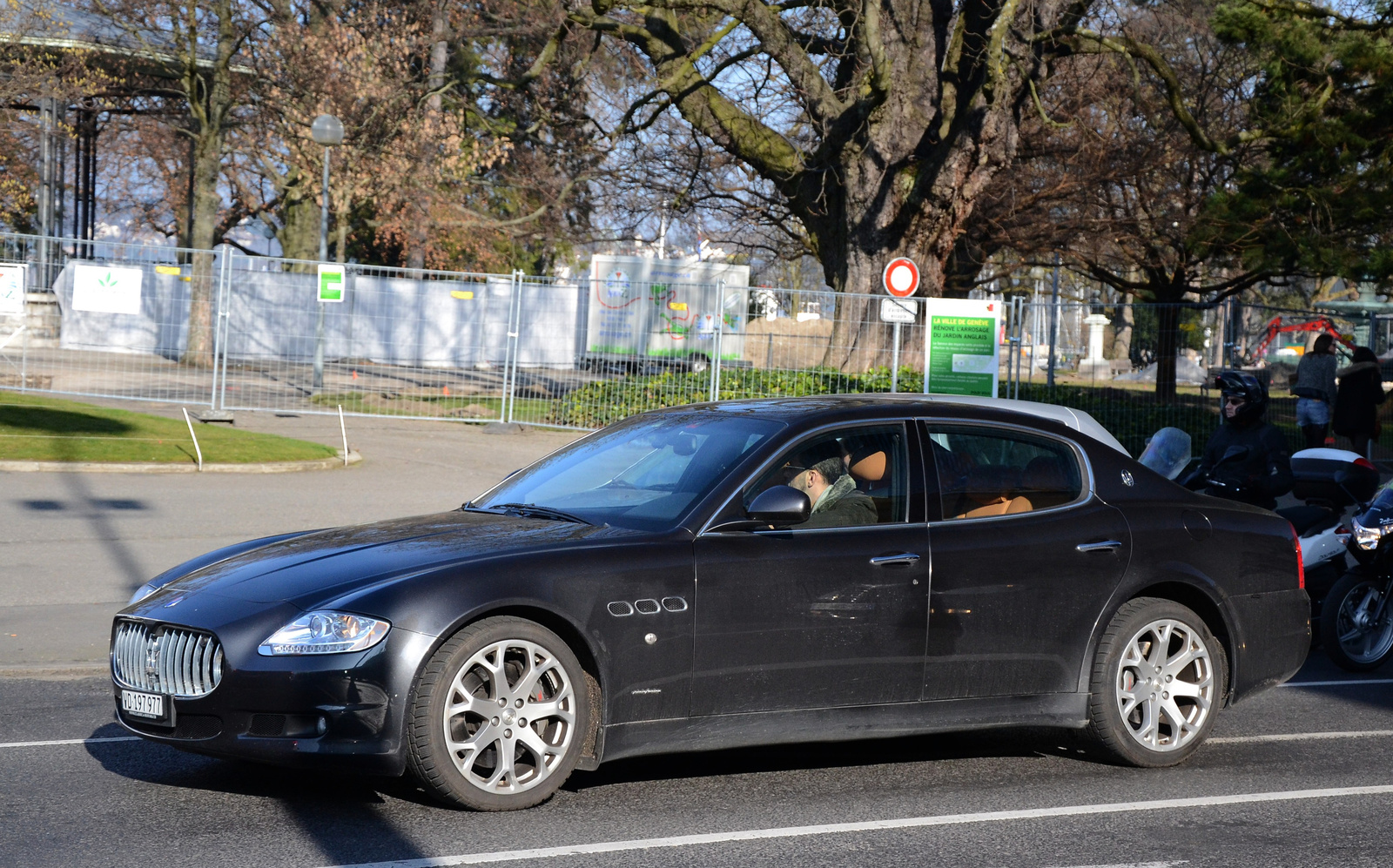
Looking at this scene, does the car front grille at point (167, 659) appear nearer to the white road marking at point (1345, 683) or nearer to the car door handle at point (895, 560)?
the car door handle at point (895, 560)

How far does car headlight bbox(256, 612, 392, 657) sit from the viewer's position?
4.85 m

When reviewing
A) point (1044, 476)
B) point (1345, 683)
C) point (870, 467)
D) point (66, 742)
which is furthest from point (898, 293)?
point (66, 742)

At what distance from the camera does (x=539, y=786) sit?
203 inches

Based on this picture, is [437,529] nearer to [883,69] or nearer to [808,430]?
[808,430]

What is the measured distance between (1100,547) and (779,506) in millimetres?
1629

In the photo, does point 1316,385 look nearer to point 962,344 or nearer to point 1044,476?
point 962,344

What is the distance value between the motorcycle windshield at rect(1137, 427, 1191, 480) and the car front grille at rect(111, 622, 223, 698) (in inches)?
250

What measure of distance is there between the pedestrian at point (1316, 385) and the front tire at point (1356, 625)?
9.98m

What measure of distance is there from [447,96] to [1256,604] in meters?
32.5

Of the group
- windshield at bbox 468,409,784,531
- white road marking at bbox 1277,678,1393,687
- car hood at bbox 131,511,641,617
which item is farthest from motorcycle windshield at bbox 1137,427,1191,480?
car hood at bbox 131,511,641,617

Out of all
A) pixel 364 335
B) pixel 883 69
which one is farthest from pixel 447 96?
pixel 883 69

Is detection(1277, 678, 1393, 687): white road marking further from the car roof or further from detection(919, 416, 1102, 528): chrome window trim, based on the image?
detection(919, 416, 1102, 528): chrome window trim

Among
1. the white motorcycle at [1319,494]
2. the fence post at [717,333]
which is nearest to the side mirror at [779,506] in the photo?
the white motorcycle at [1319,494]

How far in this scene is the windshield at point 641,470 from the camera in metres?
5.69
